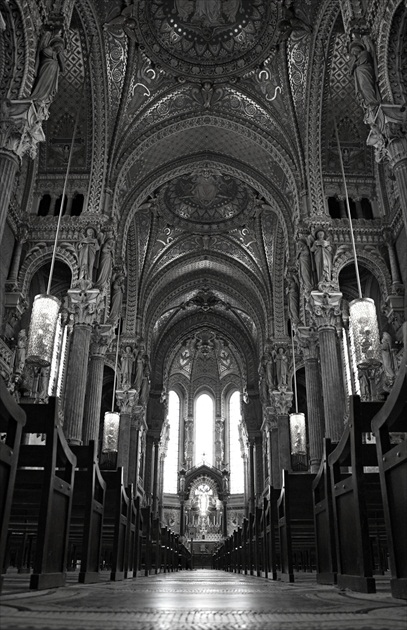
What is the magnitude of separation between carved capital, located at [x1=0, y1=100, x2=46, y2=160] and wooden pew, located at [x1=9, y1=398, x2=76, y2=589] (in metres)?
5.02

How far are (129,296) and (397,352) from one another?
1049 cm

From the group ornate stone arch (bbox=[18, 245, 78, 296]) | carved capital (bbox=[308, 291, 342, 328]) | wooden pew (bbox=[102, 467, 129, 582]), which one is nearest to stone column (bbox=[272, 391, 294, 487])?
carved capital (bbox=[308, 291, 342, 328])

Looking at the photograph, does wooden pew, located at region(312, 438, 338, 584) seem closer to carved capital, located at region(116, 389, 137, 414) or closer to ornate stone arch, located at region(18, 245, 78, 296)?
ornate stone arch, located at region(18, 245, 78, 296)

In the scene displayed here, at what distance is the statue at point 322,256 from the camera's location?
39.9 feet

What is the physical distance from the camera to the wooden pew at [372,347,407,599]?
3128 millimetres

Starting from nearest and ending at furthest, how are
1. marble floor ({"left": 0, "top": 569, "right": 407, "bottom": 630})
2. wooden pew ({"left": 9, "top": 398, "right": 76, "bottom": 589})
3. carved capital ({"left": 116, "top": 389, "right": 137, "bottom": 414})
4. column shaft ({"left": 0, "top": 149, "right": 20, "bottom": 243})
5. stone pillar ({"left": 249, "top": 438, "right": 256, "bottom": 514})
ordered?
marble floor ({"left": 0, "top": 569, "right": 407, "bottom": 630})
wooden pew ({"left": 9, "top": 398, "right": 76, "bottom": 589})
column shaft ({"left": 0, "top": 149, "right": 20, "bottom": 243})
carved capital ({"left": 116, "top": 389, "right": 137, "bottom": 414})
stone pillar ({"left": 249, "top": 438, "right": 256, "bottom": 514})

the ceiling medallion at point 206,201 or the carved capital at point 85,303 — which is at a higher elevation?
the ceiling medallion at point 206,201

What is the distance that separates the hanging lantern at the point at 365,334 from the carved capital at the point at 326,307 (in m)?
2.48

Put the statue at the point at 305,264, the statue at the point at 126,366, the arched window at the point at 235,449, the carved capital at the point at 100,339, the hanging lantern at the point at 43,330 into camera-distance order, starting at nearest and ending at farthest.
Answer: the hanging lantern at the point at 43,330
the statue at the point at 305,264
the carved capital at the point at 100,339
the statue at the point at 126,366
the arched window at the point at 235,449

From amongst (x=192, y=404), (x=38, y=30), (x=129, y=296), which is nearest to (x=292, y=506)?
(x=38, y=30)

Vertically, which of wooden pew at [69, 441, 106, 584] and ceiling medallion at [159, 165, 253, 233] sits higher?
ceiling medallion at [159, 165, 253, 233]

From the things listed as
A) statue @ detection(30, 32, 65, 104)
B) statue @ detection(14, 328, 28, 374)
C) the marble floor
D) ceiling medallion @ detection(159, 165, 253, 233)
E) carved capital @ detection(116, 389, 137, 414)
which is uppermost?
ceiling medallion @ detection(159, 165, 253, 233)

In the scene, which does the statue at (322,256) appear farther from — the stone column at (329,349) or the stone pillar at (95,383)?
the stone pillar at (95,383)

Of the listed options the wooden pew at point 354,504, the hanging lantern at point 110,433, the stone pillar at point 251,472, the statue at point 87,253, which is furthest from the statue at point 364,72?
the stone pillar at point 251,472
